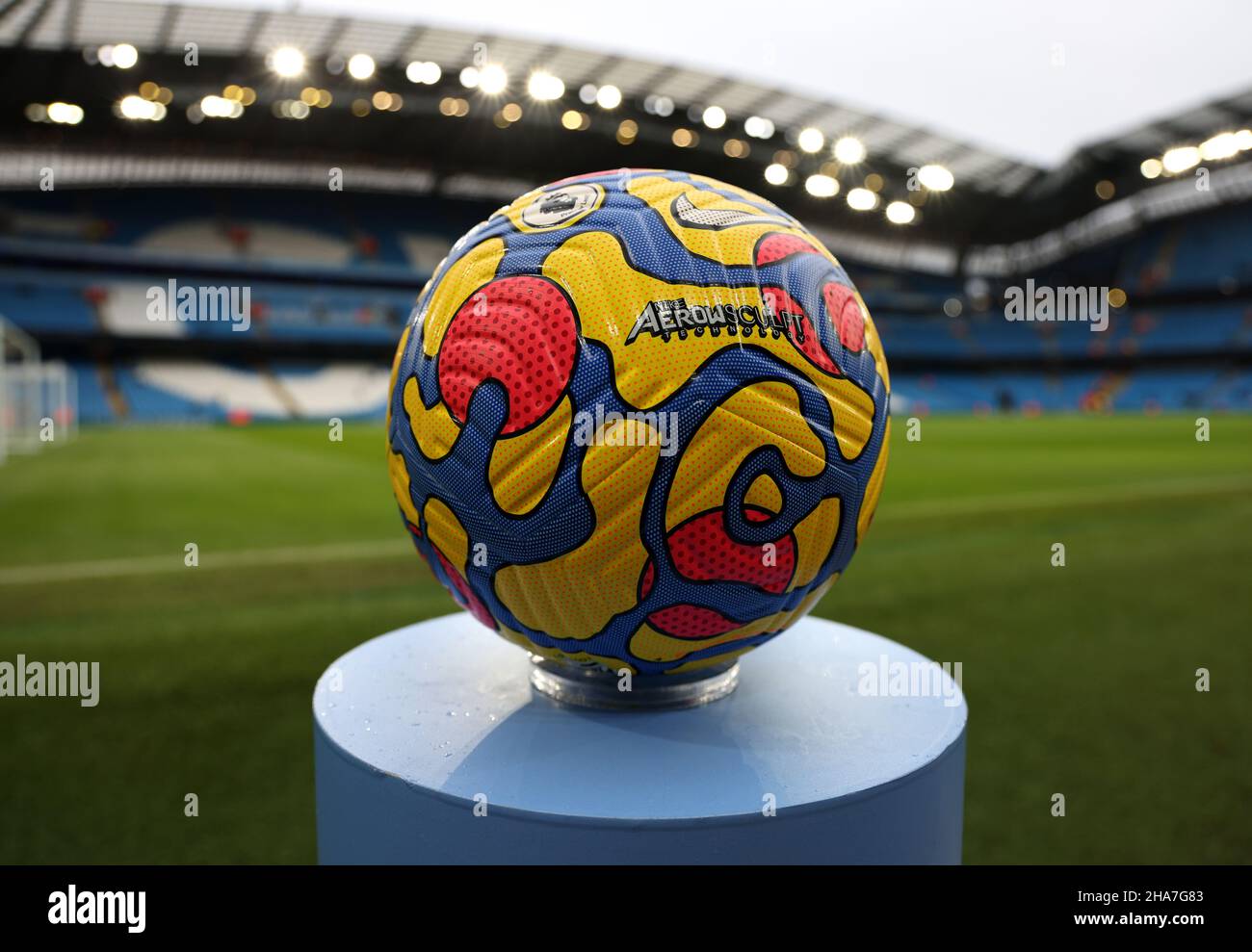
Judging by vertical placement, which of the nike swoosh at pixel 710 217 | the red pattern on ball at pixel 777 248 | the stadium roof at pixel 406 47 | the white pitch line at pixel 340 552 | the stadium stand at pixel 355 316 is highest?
the stadium roof at pixel 406 47

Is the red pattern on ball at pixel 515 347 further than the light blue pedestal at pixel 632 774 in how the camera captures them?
Yes

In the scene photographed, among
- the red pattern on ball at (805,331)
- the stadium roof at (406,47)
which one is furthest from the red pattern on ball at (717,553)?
the stadium roof at (406,47)

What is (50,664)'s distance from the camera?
4371 millimetres

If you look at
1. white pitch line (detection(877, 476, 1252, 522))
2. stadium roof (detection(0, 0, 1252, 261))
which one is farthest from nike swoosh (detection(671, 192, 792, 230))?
stadium roof (detection(0, 0, 1252, 261))

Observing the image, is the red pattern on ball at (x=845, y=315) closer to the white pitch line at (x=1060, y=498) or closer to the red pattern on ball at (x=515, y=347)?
the red pattern on ball at (x=515, y=347)

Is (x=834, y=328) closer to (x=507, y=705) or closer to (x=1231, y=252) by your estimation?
(x=507, y=705)

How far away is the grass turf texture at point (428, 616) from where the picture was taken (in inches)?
115

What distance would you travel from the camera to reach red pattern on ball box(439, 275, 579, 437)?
192cm

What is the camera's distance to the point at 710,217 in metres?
2.09

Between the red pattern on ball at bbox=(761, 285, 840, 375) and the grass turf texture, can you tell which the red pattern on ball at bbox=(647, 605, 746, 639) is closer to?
the red pattern on ball at bbox=(761, 285, 840, 375)

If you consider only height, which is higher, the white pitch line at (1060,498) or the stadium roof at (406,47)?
the stadium roof at (406,47)

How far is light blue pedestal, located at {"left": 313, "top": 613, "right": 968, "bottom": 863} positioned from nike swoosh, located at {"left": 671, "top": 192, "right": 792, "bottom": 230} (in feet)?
4.17

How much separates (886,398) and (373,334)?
41.8 meters

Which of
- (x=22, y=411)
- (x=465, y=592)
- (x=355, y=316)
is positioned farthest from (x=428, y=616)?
(x=355, y=316)
